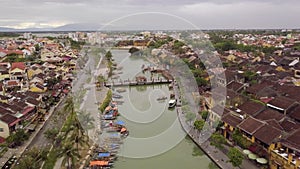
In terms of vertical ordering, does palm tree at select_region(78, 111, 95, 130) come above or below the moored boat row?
above

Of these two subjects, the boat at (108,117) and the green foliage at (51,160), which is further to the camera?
the boat at (108,117)

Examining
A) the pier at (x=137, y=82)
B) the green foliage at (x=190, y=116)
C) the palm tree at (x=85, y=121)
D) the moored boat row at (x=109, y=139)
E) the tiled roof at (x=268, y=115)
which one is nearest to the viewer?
the moored boat row at (x=109, y=139)

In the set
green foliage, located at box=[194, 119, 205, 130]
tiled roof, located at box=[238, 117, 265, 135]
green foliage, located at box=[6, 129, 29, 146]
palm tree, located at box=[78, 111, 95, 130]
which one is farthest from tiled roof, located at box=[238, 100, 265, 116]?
green foliage, located at box=[6, 129, 29, 146]

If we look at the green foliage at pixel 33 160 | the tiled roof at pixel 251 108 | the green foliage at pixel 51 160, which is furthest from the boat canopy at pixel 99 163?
the tiled roof at pixel 251 108

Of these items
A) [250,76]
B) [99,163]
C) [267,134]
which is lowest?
[99,163]

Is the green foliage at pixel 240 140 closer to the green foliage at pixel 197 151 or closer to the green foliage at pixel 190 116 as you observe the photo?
the green foliage at pixel 197 151

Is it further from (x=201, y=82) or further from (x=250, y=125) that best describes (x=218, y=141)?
(x=201, y=82)

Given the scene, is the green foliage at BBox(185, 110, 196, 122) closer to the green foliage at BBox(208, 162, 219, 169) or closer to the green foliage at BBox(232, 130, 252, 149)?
the green foliage at BBox(232, 130, 252, 149)

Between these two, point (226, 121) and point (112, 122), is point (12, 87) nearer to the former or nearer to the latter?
point (112, 122)

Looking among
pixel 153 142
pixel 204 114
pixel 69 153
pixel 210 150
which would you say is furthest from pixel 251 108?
pixel 69 153
